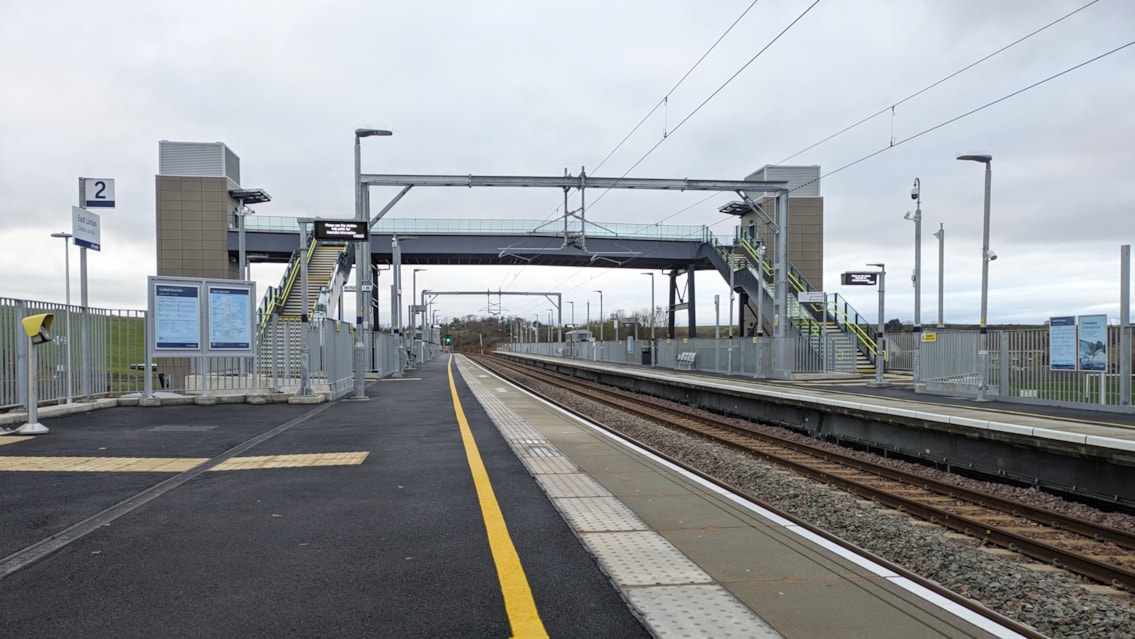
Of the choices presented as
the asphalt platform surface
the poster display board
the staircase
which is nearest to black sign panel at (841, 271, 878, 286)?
the poster display board

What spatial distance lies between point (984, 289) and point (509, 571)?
21.4m

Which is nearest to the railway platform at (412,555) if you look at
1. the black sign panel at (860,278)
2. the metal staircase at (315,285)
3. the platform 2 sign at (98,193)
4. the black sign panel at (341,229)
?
the platform 2 sign at (98,193)

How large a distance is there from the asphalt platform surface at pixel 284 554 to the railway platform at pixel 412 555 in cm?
2

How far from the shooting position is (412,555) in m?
5.17

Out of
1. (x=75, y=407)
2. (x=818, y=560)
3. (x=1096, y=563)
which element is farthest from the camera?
(x=75, y=407)

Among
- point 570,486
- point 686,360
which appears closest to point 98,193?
point 570,486

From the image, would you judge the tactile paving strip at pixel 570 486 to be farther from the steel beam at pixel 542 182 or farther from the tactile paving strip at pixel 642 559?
the steel beam at pixel 542 182

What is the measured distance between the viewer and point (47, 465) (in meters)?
8.59

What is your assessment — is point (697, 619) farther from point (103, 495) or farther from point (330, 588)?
point (103, 495)

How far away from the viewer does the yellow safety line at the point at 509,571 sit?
12.8 ft

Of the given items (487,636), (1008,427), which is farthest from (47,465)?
(1008,427)

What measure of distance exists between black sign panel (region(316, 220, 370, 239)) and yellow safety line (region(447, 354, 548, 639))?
1338 centimetres

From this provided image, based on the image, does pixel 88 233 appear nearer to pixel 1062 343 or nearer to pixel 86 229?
pixel 86 229

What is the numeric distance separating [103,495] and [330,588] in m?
3.87
